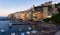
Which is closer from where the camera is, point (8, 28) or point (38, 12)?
point (8, 28)

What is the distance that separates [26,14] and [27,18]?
82 mm

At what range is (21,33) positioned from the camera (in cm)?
240

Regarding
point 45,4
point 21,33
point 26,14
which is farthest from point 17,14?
point 45,4

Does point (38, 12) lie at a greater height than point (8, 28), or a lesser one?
greater

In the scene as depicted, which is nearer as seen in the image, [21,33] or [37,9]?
[21,33]

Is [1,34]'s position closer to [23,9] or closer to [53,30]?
[23,9]

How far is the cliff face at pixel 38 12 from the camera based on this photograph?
261 cm

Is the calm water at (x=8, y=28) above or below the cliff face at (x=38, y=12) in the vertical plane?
below

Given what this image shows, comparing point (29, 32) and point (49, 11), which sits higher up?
point (49, 11)

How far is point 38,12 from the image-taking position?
2.62 m

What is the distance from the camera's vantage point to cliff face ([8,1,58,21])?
2.61m

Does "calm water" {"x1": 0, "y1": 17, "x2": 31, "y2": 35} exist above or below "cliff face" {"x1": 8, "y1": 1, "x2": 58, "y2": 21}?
below

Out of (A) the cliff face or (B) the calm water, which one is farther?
(A) the cliff face

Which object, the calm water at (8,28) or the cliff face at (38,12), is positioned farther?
the cliff face at (38,12)
